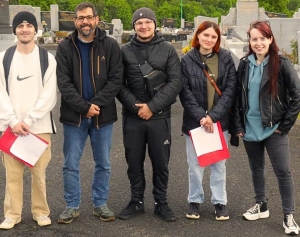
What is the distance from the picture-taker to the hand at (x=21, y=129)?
4832 mm

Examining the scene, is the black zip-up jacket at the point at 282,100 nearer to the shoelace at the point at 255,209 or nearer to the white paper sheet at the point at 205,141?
the white paper sheet at the point at 205,141

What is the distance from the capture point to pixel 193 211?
17.2 feet

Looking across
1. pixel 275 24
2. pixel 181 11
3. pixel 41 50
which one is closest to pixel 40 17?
pixel 275 24

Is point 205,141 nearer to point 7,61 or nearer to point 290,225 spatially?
point 290,225

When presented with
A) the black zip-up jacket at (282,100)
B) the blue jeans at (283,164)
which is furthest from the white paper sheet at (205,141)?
the black zip-up jacket at (282,100)

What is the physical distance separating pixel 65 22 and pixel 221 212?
33039 millimetres

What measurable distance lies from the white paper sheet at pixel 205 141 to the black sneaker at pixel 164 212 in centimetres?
60

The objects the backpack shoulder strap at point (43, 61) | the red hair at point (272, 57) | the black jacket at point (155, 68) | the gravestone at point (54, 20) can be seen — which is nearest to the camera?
the red hair at point (272, 57)

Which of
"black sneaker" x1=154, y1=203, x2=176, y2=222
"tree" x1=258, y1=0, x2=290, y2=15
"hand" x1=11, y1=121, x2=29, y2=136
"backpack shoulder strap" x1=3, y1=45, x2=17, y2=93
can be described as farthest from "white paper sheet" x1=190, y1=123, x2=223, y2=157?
"tree" x1=258, y1=0, x2=290, y2=15

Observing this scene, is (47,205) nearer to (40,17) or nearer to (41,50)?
(41,50)

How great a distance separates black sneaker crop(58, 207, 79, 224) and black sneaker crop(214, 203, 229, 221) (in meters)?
1.30

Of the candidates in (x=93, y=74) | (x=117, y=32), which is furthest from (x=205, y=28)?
(x=117, y=32)

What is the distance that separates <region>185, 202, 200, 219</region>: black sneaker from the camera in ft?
17.1

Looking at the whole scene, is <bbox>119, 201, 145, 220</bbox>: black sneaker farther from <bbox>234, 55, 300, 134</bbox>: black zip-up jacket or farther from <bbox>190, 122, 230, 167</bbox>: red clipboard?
<bbox>234, 55, 300, 134</bbox>: black zip-up jacket
